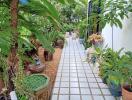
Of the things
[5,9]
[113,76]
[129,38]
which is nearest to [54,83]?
[129,38]

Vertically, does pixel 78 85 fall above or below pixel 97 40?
below

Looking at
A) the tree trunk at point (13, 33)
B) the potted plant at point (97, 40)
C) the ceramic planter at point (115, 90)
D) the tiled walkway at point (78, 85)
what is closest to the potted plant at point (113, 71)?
the ceramic planter at point (115, 90)

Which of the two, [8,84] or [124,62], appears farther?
[124,62]

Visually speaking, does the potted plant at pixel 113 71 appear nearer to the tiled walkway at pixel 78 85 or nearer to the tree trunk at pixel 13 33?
the tiled walkway at pixel 78 85

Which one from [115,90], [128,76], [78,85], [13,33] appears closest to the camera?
[13,33]

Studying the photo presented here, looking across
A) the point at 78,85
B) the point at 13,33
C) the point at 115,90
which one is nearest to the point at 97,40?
the point at 78,85

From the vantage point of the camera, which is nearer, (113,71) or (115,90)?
(113,71)

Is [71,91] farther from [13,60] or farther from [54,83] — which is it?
[13,60]

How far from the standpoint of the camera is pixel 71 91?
123 inches

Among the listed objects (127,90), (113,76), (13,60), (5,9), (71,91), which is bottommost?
(71,91)

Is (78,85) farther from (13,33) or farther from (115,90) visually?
(13,33)

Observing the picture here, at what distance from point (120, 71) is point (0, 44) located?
4.96 feet

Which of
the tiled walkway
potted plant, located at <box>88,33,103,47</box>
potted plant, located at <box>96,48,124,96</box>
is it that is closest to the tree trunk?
potted plant, located at <box>96,48,124,96</box>

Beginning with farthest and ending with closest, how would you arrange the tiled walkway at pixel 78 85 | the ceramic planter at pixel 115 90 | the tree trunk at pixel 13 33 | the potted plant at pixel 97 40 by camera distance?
the potted plant at pixel 97 40, the tiled walkway at pixel 78 85, the ceramic planter at pixel 115 90, the tree trunk at pixel 13 33
